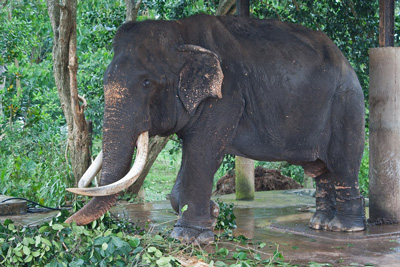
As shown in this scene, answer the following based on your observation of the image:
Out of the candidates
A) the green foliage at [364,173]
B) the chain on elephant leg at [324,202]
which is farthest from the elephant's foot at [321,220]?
the green foliage at [364,173]

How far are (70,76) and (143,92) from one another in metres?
2.54

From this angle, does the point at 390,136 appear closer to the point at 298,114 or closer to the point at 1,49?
the point at 298,114

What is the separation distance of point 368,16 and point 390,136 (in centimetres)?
270

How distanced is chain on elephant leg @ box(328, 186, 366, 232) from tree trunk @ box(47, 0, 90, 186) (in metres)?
3.30

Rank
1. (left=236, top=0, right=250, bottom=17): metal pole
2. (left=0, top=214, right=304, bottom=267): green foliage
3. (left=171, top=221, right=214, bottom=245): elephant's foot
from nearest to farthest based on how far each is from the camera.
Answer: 1. (left=0, top=214, right=304, bottom=267): green foliage
2. (left=171, top=221, right=214, bottom=245): elephant's foot
3. (left=236, top=0, right=250, bottom=17): metal pole

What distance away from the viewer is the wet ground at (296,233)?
4918mm

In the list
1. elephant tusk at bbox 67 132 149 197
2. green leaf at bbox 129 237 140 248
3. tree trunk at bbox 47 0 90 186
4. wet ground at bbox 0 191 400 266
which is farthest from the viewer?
tree trunk at bbox 47 0 90 186

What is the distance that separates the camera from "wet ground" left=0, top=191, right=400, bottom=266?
4918mm

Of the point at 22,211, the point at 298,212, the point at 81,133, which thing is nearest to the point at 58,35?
the point at 81,133

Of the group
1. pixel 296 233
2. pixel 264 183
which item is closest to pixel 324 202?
pixel 296 233

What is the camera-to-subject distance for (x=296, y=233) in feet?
19.5

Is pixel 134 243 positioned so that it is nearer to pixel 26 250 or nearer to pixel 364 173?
pixel 26 250

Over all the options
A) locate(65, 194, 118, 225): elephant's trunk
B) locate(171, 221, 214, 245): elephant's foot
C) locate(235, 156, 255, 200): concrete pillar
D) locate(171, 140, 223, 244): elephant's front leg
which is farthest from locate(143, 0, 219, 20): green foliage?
locate(65, 194, 118, 225): elephant's trunk

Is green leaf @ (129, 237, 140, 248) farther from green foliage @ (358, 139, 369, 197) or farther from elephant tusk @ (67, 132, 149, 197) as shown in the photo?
green foliage @ (358, 139, 369, 197)
